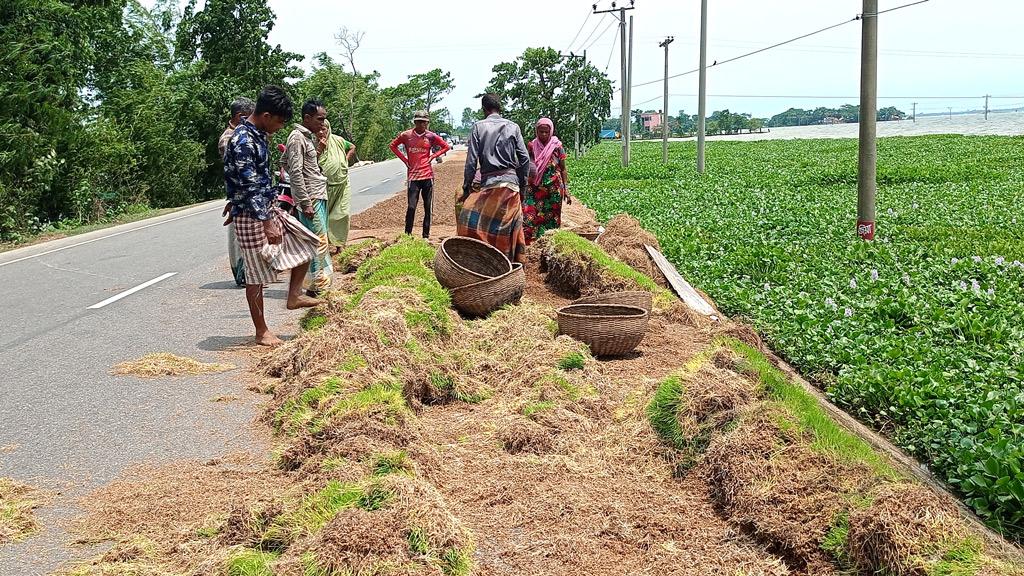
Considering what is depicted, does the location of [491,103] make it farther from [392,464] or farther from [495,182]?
[392,464]

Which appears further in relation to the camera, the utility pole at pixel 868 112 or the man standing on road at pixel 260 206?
the utility pole at pixel 868 112

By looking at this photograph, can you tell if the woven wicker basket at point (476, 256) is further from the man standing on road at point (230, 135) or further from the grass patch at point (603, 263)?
the man standing on road at point (230, 135)

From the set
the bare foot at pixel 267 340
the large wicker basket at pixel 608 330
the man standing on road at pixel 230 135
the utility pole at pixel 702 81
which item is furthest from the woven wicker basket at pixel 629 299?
the utility pole at pixel 702 81

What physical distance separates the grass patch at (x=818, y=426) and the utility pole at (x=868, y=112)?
744 centimetres

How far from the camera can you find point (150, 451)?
534cm

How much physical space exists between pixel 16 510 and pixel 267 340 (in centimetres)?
347

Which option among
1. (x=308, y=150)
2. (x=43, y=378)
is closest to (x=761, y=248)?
(x=308, y=150)

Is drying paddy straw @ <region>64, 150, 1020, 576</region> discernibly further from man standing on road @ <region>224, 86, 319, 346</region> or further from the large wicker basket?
man standing on road @ <region>224, 86, 319, 346</region>

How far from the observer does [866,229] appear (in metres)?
12.5

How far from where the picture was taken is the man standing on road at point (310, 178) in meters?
9.20

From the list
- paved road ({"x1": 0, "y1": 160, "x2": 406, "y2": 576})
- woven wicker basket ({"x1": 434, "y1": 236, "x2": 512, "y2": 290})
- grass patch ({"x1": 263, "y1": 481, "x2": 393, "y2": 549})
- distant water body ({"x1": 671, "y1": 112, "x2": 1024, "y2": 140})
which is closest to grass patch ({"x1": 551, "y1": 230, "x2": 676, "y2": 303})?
woven wicker basket ({"x1": 434, "y1": 236, "x2": 512, "y2": 290})

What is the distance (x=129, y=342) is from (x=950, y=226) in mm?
11590

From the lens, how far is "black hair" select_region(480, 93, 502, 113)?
969 centimetres

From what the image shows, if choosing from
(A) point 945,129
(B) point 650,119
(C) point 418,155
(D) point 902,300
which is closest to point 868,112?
(D) point 902,300
